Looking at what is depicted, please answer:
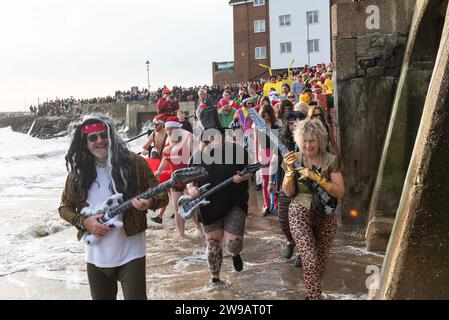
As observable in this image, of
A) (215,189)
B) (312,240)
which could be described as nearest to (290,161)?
(312,240)

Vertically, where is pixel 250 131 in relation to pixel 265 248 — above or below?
above

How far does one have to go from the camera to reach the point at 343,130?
8.25 metres

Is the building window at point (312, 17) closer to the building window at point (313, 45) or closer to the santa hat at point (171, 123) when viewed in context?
the building window at point (313, 45)

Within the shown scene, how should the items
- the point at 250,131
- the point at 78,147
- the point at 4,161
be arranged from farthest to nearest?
the point at 4,161 < the point at 250,131 < the point at 78,147

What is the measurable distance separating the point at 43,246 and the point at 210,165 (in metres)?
4.41

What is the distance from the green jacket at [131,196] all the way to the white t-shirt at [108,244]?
0.20 ft

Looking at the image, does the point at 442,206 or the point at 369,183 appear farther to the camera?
the point at 369,183

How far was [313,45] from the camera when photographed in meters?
46.6

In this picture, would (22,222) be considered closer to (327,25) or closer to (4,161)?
(4,161)

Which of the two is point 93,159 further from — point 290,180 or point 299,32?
point 299,32

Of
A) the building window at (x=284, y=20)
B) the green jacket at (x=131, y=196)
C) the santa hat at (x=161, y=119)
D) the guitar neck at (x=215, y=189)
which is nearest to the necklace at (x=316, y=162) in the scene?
the guitar neck at (x=215, y=189)

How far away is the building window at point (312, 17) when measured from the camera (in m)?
46.4
